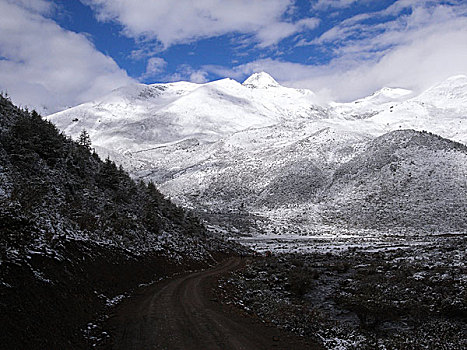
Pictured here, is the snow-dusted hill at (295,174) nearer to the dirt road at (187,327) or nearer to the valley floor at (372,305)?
the valley floor at (372,305)

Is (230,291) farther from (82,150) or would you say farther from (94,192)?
(82,150)

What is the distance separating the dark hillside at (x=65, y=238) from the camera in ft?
28.1

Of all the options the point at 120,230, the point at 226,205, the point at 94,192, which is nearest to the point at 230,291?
the point at 120,230

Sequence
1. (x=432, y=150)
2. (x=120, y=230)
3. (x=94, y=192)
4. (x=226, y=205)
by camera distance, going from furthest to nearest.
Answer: (x=226, y=205), (x=432, y=150), (x=94, y=192), (x=120, y=230)

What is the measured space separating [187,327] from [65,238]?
6.41m

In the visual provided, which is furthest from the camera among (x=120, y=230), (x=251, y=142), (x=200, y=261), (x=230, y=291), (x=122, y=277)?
(x=251, y=142)

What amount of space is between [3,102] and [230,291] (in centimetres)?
2074

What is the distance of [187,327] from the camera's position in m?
10.6

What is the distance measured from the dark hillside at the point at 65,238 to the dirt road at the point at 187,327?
1248 mm

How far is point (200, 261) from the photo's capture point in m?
26.8

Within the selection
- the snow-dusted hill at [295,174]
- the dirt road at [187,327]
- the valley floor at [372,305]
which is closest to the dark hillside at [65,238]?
the dirt road at [187,327]

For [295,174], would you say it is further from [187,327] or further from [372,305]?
[187,327]

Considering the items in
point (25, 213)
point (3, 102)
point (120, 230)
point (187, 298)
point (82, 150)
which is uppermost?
point (3, 102)

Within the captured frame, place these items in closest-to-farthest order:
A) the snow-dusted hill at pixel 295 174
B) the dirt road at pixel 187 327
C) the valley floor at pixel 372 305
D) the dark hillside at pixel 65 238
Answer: the dark hillside at pixel 65 238, the dirt road at pixel 187 327, the valley floor at pixel 372 305, the snow-dusted hill at pixel 295 174
